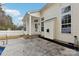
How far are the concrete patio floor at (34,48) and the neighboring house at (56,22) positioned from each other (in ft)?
1.04

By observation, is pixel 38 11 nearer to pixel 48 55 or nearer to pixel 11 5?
pixel 11 5

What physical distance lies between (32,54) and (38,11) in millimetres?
1437

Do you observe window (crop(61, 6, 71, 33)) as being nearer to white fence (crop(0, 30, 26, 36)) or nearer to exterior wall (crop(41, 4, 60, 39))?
exterior wall (crop(41, 4, 60, 39))

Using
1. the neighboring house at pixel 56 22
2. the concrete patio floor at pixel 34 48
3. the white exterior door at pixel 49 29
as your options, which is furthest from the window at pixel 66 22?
the concrete patio floor at pixel 34 48

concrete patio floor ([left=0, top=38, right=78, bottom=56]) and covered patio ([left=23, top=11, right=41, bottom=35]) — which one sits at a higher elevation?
covered patio ([left=23, top=11, right=41, bottom=35])

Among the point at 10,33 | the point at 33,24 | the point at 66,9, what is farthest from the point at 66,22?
the point at 10,33

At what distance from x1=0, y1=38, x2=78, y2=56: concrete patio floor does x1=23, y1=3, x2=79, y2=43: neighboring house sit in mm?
317

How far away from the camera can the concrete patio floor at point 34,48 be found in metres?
3.93

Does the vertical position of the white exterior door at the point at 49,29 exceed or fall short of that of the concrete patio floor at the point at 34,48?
it exceeds it

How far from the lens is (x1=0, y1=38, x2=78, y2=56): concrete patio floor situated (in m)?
3.93

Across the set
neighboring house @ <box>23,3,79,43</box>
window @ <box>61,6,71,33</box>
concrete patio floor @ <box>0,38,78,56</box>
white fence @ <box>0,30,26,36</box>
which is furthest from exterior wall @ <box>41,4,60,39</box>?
white fence @ <box>0,30,26,36</box>

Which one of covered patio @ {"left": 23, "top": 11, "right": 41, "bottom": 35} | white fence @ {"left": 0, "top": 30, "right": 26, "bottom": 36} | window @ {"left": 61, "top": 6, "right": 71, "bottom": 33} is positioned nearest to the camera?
window @ {"left": 61, "top": 6, "right": 71, "bottom": 33}

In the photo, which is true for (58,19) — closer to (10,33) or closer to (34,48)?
(34,48)

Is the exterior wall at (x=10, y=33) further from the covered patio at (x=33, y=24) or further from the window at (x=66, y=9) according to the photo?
the window at (x=66, y=9)
